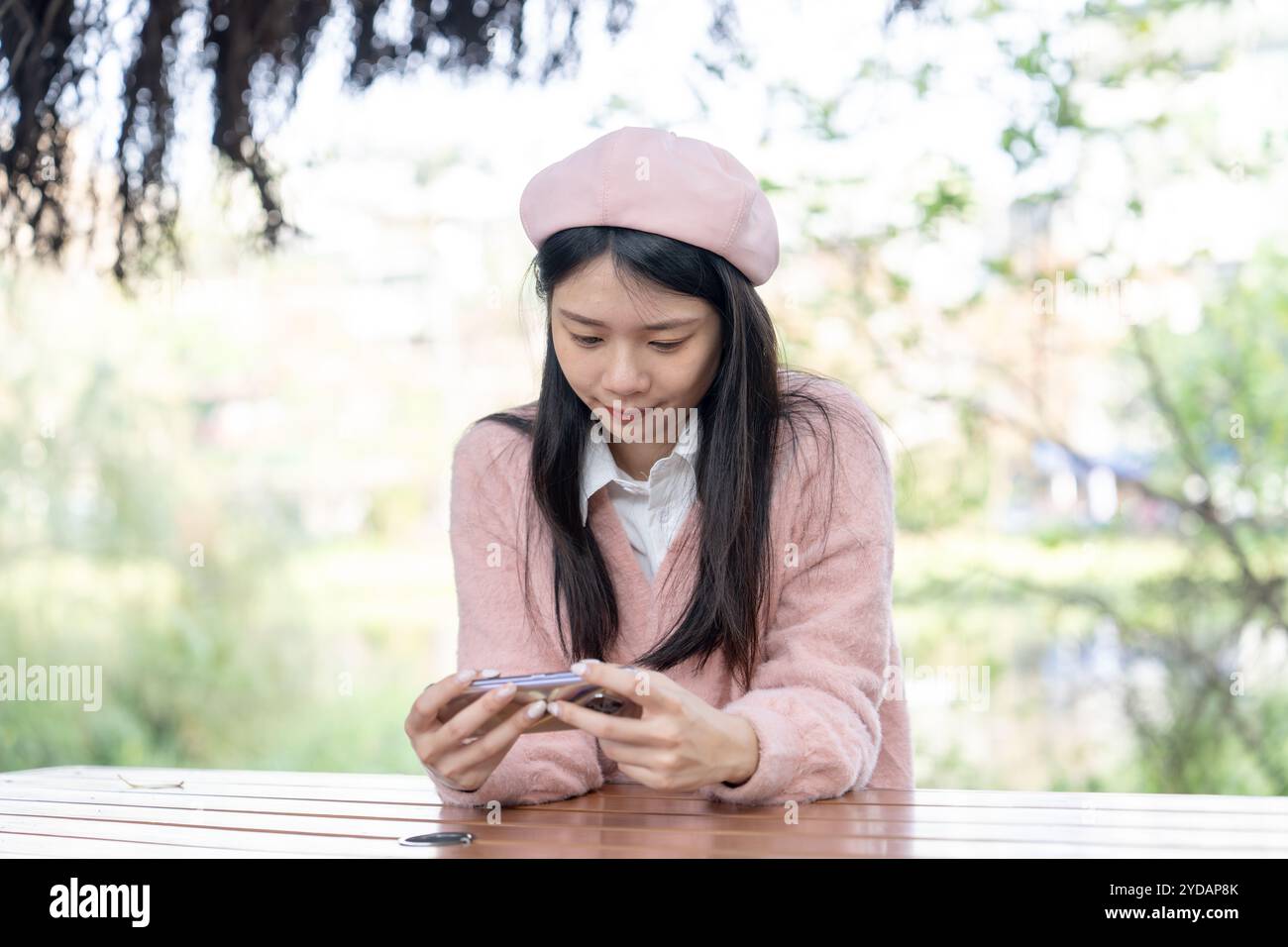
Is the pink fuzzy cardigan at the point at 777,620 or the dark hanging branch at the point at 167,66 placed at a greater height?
the dark hanging branch at the point at 167,66

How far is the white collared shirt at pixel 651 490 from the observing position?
199cm

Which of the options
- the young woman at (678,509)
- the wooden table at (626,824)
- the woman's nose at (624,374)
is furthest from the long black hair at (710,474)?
the wooden table at (626,824)

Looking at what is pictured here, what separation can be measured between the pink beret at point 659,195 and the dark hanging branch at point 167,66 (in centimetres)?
122

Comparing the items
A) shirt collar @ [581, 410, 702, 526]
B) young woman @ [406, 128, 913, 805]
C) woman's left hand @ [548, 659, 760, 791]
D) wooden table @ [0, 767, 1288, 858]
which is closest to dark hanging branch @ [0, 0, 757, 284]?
young woman @ [406, 128, 913, 805]

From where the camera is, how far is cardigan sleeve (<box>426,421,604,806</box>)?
1691mm

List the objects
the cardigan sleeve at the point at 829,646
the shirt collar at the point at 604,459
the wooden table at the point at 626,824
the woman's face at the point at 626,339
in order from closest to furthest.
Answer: the wooden table at the point at 626,824 < the cardigan sleeve at the point at 829,646 < the woman's face at the point at 626,339 < the shirt collar at the point at 604,459

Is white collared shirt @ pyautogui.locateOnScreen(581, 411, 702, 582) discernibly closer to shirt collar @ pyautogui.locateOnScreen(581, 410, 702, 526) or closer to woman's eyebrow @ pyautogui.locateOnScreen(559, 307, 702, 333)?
shirt collar @ pyautogui.locateOnScreen(581, 410, 702, 526)

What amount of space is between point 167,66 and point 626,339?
5.66ft

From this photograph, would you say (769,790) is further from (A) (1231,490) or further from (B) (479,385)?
(B) (479,385)

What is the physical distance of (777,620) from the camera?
6.22ft

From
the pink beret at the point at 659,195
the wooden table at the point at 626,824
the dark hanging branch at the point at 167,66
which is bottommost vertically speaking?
the wooden table at the point at 626,824

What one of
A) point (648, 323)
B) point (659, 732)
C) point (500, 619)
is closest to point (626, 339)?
point (648, 323)

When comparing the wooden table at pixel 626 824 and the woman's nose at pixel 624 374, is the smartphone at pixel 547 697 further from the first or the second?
the woman's nose at pixel 624 374

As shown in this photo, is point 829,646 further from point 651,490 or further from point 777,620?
point 651,490
